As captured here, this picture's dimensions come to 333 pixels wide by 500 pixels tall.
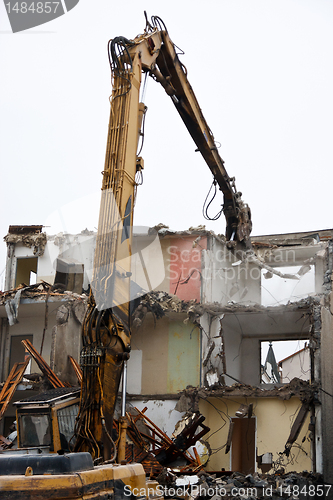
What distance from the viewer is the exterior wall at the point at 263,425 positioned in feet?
56.3

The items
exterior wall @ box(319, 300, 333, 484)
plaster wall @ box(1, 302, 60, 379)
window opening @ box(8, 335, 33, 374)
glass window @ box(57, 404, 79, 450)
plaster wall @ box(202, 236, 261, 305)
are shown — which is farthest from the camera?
window opening @ box(8, 335, 33, 374)

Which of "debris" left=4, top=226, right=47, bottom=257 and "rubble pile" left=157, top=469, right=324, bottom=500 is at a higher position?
"debris" left=4, top=226, right=47, bottom=257

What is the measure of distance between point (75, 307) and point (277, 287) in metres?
9.01

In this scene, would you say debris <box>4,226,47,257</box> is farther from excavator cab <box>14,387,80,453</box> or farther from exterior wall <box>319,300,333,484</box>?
exterior wall <box>319,300,333,484</box>

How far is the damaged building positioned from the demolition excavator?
5.09m

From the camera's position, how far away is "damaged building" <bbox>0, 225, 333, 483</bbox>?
1752 centimetres

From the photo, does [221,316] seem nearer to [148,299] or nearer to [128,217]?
[148,299]

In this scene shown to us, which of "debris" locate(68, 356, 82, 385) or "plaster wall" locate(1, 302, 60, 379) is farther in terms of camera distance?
"plaster wall" locate(1, 302, 60, 379)

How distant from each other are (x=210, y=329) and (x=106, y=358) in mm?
10879

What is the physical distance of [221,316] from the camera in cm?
1964

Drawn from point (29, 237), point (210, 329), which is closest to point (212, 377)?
point (210, 329)

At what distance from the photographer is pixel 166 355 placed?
760 inches

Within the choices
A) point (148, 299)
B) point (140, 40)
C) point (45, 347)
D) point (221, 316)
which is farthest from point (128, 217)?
point (45, 347)

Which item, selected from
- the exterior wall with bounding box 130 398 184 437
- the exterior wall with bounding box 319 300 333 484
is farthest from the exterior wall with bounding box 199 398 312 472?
the exterior wall with bounding box 130 398 184 437
